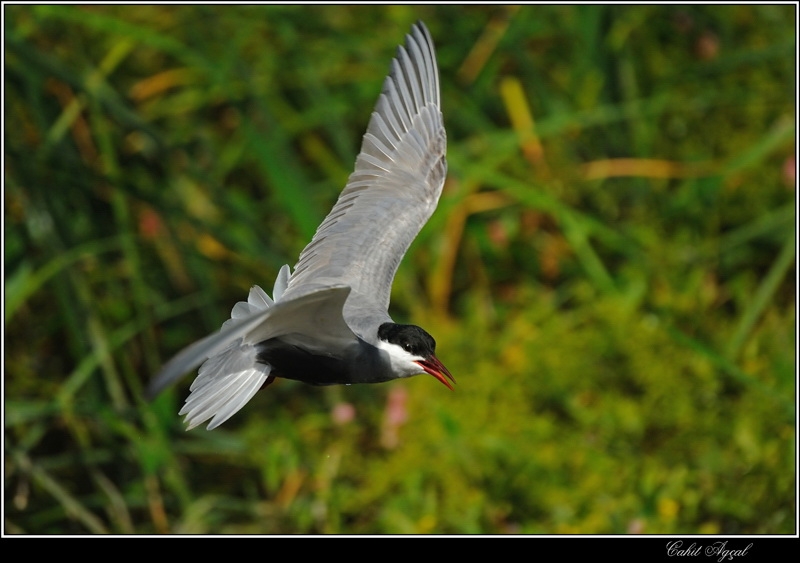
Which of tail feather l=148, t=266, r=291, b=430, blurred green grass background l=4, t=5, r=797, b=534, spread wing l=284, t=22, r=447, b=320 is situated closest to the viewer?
tail feather l=148, t=266, r=291, b=430

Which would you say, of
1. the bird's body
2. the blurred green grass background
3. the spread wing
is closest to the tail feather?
the bird's body

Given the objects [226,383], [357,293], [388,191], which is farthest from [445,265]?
[226,383]

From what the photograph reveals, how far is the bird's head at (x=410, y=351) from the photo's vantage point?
2.87m

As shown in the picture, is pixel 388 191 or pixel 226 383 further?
pixel 388 191

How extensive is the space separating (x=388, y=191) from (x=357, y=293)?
1.42 ft

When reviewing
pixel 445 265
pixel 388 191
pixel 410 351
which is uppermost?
pixel 388 191

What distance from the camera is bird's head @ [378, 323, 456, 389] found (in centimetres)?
287

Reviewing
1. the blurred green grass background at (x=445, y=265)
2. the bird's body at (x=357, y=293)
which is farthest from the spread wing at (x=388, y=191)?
the blurred green grass background at (x=445, y=265)

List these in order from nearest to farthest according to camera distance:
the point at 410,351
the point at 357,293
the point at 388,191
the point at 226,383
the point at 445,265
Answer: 1. the point at 410,351
2. the point at 226,383
3. the point at 357,293
4. the point at 388,191
5. the point at 445,265

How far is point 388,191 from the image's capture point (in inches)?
138

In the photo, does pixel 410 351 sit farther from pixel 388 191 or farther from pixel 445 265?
pixel 445 265

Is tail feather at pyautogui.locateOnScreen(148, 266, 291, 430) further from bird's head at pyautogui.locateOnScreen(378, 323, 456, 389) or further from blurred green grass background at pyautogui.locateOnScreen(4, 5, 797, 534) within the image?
blurred green grass background at pyautogui.locateOnScreen(4, 5, 797, 534)

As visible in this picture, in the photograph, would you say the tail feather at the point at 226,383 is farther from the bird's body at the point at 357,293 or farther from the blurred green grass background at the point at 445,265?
the blurred green grass background at the point at 445,265

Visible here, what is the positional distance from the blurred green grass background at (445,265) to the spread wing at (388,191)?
72 cm
